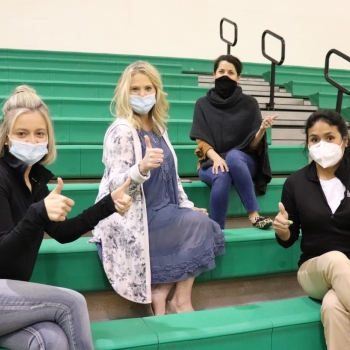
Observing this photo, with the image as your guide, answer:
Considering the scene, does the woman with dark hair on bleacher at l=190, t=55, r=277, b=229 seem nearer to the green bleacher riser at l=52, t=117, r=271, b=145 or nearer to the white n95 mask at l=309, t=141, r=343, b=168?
the white n95 mask at l=309, t=141, r=343, b=168

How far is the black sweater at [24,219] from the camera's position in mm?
1023

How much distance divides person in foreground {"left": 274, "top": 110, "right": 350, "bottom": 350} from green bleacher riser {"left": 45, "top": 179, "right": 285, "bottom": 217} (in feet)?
1.67

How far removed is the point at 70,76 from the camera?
3.77m

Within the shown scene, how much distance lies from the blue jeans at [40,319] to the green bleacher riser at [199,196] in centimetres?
82

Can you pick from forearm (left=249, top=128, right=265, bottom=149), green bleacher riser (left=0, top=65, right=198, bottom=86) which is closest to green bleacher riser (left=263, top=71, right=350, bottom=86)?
green bleacher riser (left=0, top=65, right=198, bottom=86)

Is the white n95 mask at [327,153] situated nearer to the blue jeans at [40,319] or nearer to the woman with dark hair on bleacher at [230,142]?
the woman with dark hair on bleacher at [230,142]

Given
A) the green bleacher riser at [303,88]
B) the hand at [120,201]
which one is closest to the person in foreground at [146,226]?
the hand at [120,201]

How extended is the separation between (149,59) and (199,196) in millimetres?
3159

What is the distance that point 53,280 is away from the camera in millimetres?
1541

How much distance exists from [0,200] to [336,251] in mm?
1057

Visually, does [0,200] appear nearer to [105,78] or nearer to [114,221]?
[114,221]

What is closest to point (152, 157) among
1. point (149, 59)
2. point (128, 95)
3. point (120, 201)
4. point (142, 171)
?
point (142, 171)

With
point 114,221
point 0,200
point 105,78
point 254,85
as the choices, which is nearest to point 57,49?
point 105,78

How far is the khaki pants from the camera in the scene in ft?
4.35
